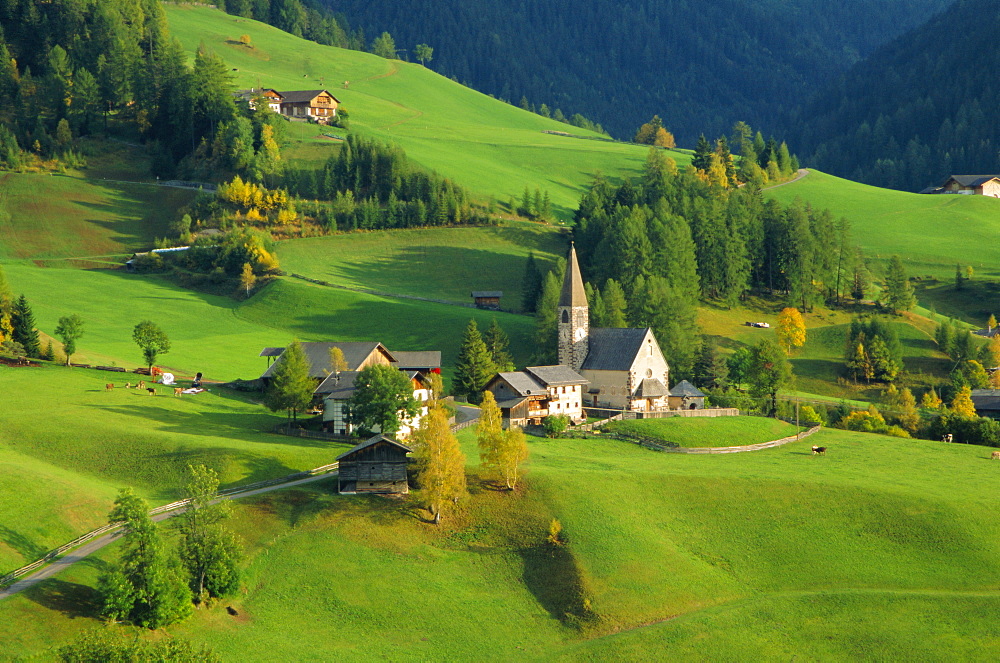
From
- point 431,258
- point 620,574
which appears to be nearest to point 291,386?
point 620,574

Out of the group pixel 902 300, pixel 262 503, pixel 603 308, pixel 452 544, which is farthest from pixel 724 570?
pixel 902 300

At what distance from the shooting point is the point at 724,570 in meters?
62.9

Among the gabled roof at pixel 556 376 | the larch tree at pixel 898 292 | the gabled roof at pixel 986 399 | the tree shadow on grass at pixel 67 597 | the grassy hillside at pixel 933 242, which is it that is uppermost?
the grassy hillside at pixel 933 242

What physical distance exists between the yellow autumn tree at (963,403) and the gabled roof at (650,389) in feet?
96.9

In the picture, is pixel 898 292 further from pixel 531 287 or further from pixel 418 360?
pixel 418 360

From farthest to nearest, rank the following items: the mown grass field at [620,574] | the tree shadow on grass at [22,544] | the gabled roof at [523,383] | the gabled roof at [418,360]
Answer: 1. the gabled roof at [418,360]
2. the gabled roof at [523,383]
3. the tree shadow on grass at [22,544]
4. the mown grass field at [620,574]

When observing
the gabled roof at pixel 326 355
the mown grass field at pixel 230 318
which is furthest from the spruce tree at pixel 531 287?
the gabled roof at pixel 326 355

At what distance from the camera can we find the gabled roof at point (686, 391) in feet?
335

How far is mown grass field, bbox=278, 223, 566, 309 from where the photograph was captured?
148 meters

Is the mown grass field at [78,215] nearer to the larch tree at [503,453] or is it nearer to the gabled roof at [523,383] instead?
the gabled roof at [523,383]

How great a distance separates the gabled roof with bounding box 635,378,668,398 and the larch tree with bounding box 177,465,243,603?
49.3 metres

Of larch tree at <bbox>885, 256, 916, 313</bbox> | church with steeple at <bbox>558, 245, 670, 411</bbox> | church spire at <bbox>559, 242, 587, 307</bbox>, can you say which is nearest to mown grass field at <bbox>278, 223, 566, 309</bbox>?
church spire at <bbox>559, 242, 587, 307</bbox>

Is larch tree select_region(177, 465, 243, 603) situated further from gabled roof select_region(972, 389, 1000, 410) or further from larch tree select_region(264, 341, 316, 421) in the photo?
gabled roof select_region(972, 389, 1000, 410)

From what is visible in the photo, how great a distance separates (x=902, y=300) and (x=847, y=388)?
77.2 feet
